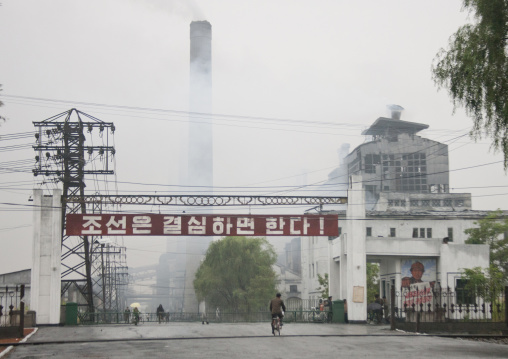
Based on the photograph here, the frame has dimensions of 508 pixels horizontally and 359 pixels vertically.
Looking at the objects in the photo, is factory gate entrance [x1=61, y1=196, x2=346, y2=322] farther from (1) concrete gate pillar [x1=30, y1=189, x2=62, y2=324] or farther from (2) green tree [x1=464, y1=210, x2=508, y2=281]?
(2) green tree [x1=464, y1=210, x2=508, y2=281]

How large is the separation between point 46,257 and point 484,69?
92.2 feet

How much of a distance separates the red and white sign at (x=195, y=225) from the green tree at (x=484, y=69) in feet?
73.0

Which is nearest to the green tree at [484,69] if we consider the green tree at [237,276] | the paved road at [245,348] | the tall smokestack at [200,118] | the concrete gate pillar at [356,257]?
the paved road at [245,348]

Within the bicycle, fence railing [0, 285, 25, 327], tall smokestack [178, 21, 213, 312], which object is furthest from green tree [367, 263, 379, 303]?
tall smokestack [178, 21, 213, 312]

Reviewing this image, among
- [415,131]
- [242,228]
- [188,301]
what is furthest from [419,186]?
[242,228]

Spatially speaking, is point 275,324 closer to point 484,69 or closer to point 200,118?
point 484,69

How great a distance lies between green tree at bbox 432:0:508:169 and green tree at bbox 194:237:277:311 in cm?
5999

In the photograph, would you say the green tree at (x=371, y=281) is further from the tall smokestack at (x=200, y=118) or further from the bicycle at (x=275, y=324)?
the tall smokestack at (x=200, y=118)

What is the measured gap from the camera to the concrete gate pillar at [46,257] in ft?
126

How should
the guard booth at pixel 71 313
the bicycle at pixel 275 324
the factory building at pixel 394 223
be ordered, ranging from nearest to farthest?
the bicycle at pixel 275 324 < the guard booth at pixel 71 313 < the factory building at pixel 394 223

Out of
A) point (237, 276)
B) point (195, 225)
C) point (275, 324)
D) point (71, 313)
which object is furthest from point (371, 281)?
point (275, 324)

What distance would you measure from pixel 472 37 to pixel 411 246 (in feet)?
87.4

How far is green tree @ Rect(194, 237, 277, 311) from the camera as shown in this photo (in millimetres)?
78312

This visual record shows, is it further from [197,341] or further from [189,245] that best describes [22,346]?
[189,245]
